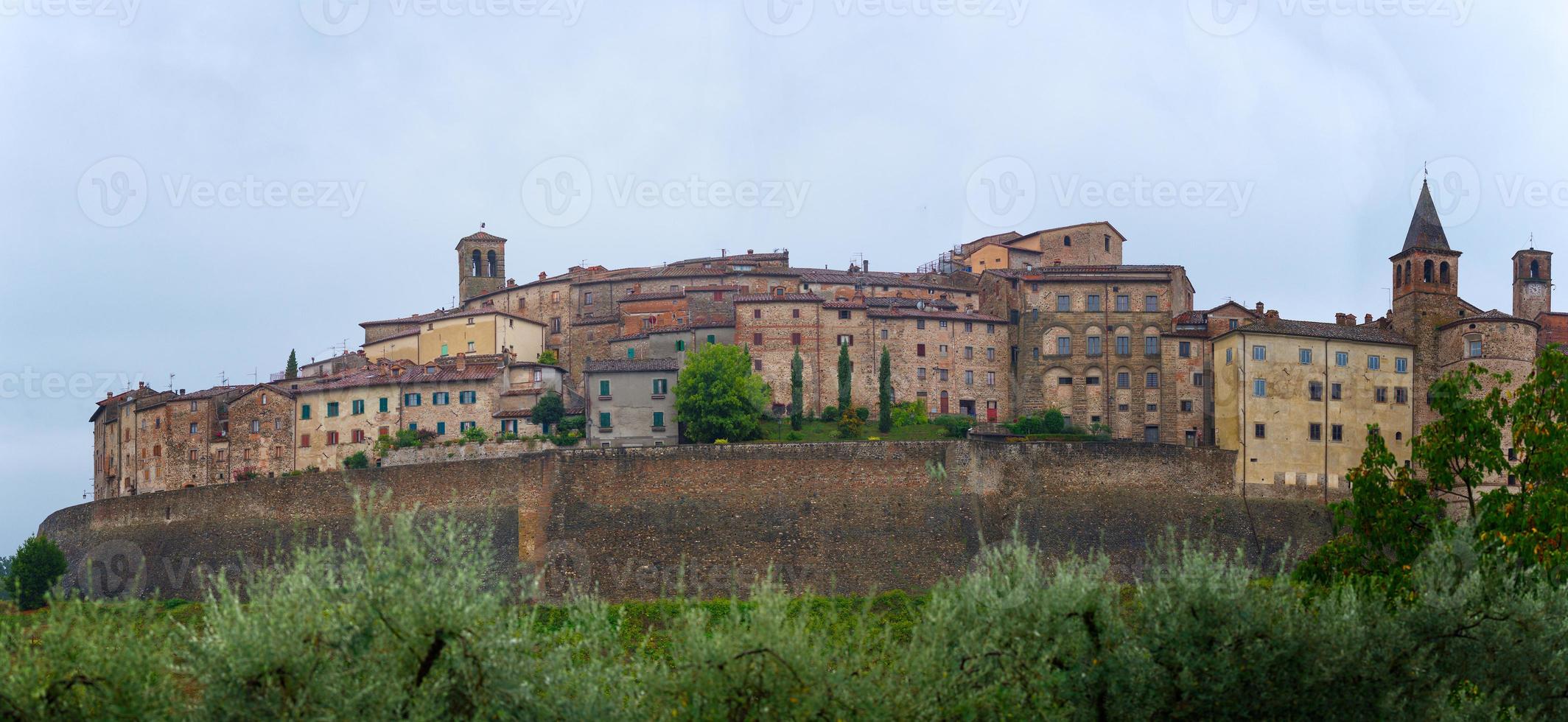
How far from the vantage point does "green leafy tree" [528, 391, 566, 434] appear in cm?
6962

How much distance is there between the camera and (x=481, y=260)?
309 ft

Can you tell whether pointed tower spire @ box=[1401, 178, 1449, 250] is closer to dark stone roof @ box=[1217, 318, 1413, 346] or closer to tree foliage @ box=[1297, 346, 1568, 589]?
dark stone roof @ box=[1217, 318, 1413, 346]

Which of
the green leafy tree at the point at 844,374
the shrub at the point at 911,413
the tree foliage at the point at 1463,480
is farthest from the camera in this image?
the green leafy tree at the point at 844,374

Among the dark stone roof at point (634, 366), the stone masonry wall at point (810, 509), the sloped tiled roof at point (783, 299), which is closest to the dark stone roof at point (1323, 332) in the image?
the stone masonry wall at point (810, 509)

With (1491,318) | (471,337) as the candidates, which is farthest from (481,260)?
(1491,318)

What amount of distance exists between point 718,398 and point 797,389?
543cm

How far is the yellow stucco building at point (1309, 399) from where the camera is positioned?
6650 cm

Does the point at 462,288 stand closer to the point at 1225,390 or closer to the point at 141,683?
the point at 1225,390

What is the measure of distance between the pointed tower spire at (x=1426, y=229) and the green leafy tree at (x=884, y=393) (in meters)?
21.5

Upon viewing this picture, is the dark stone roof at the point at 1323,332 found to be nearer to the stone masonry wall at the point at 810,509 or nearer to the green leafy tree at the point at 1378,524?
the stone masonry wall at the point at 810,509

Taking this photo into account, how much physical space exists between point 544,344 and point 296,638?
60.2 meters

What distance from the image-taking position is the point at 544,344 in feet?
268

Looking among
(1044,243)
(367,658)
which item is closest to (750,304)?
(1044,243)

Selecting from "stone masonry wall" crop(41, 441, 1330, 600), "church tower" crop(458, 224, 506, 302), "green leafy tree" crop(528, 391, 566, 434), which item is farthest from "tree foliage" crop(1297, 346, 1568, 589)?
"church tower" crop(458, 224, 506, 302)
